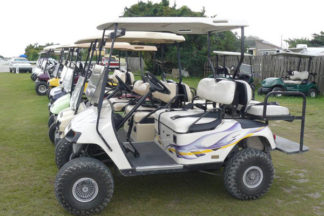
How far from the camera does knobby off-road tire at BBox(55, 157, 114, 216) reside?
3.37m

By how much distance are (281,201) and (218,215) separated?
2.76ft

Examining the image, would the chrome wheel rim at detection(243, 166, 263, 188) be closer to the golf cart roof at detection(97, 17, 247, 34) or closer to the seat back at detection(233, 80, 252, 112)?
the seat back at detection(233, 80, 252, 112)

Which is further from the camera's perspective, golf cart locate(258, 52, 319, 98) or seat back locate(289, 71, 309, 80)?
seat back locate(289, 71, 309, 80)

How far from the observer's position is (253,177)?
3916 mm

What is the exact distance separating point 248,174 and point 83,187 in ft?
5.85

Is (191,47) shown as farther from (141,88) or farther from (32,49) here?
(32,49)

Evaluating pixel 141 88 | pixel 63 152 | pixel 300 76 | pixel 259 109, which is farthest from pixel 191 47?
pixel 63 152

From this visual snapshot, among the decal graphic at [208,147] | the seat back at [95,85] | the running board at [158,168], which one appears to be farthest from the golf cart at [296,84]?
the running board at [158,168]

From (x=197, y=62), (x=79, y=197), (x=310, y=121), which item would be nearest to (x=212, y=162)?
(x=79, y=197)

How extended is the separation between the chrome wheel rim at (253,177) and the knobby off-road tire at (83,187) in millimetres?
1496

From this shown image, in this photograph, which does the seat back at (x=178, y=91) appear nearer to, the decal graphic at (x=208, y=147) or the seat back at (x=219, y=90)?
the seat back at (x=219, y=90)

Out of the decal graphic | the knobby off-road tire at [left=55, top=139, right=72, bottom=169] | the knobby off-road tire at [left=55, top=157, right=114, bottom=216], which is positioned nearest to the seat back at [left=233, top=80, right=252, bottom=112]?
the decal graphic

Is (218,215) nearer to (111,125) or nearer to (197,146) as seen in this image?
(197,146)

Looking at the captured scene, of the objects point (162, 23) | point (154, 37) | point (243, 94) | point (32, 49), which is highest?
point (162, 23)
